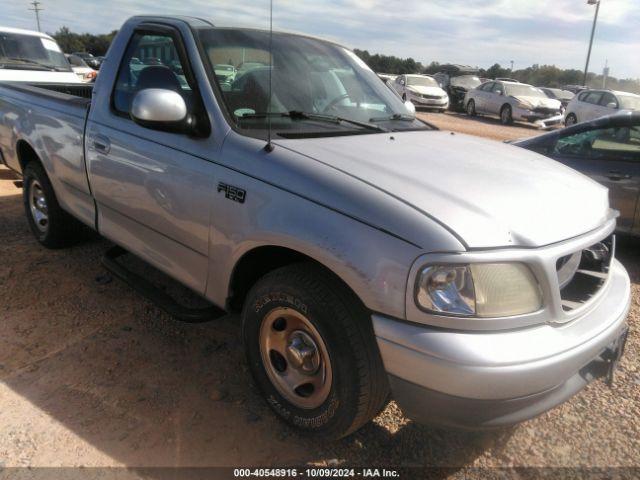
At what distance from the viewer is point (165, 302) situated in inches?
123

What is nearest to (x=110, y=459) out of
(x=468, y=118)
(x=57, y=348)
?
(x=57, y=348)

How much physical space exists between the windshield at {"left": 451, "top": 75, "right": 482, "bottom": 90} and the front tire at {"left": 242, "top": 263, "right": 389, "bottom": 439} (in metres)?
28.0

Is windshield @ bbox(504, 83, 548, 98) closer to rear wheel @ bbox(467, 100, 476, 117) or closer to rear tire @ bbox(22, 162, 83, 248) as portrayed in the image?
rear wheel @ bbox(467, 100, 476, 117)

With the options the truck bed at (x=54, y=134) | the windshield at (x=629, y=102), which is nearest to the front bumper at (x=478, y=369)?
the truck bed at (x=54, y=134)

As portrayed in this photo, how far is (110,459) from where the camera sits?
2.38m

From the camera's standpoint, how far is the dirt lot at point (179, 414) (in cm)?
246

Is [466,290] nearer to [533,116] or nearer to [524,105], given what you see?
[533,116]

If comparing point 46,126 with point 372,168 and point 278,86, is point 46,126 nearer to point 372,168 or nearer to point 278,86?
point 278,86

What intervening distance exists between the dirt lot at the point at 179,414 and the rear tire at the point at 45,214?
3.21 ft

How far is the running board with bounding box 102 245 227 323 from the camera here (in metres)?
2.99

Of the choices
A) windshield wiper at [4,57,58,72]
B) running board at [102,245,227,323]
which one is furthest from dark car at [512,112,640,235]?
windshield wiper at [4,57,58,72]

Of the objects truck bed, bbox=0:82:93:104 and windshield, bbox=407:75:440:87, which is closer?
truck bed, bbox=0:82:93:104

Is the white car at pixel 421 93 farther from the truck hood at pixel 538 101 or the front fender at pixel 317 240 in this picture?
the front fender at pixel 317 240

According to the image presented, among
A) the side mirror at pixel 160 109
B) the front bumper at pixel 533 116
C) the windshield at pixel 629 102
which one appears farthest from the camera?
the front bumper at pixel 533 116
